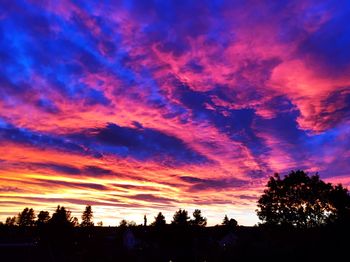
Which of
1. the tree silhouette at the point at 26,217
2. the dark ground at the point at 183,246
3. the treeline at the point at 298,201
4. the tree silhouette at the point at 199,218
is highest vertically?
the tree silhouette at the point at 26,217

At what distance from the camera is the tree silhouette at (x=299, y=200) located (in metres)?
47.4

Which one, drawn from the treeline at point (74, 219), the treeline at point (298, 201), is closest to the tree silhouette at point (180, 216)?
the treeline at point (74, 219)

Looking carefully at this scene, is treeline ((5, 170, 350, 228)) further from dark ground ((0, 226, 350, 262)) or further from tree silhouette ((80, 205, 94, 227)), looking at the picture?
tree silhouette ((80, 205, 94, 227))

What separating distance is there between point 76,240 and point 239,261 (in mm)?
47188

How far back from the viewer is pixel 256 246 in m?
18.5

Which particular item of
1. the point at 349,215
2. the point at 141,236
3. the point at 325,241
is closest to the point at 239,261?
the point at 325,241

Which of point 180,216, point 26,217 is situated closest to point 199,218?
point 180,216

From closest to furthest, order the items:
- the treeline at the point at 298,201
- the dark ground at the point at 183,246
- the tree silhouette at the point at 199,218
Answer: the dark ground at the point at 183,246 < the treeline at the point at 298,201 < the tree silhouette at the point at 199,218

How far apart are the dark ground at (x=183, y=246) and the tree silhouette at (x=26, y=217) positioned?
307 feet

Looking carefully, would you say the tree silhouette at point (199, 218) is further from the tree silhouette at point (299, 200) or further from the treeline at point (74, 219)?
the tree silhouette at point (299, 200)

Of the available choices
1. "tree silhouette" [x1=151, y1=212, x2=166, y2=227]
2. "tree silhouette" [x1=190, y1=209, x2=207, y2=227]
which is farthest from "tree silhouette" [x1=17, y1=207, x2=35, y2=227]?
"tree silhouette" [x1=151, y1=212, x2=166, y2=227]

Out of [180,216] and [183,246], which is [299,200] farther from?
[180,216]

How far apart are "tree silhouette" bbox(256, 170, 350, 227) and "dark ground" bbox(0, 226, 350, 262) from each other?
2804mm

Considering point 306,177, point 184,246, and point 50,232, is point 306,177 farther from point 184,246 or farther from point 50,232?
point 50,232
